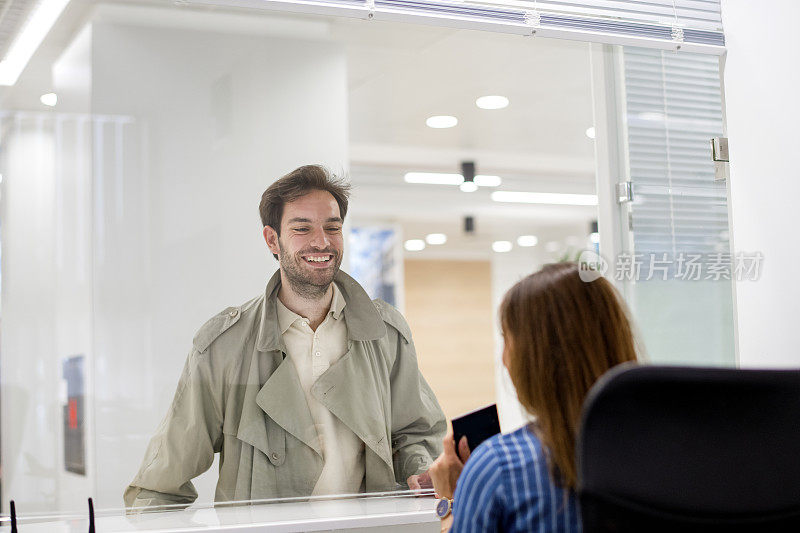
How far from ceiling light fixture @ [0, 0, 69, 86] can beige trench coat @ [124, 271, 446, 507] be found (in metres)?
0.81

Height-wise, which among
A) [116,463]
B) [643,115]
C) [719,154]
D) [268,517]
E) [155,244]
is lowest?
[268,517]

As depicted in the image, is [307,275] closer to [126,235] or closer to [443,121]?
[126,235]

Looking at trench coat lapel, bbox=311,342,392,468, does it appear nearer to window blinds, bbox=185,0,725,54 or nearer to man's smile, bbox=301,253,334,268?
man's smile, bbox=301,253,334,268

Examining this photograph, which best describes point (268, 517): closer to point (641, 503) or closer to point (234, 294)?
point (234, 294)

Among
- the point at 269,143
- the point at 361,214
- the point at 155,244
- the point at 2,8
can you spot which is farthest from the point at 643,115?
the point at 2,8

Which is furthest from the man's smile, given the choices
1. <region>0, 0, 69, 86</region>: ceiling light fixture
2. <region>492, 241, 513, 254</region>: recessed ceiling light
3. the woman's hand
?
<region>492, 241, 513, 254</region>: recessed ceiling light

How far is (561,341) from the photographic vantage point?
128 centimetres

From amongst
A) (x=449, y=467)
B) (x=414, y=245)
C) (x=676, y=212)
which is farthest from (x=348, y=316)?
(x=676, y=212)

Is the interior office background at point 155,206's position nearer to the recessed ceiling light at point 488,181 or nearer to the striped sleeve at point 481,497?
the recessed ceiling light at point 488,181

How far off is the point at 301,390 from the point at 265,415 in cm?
12

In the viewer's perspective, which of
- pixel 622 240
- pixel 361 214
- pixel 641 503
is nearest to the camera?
pixel 641 503

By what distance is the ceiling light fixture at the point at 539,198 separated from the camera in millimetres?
2944

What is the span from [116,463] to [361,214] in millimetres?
967

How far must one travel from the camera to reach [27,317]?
7.15 ft
